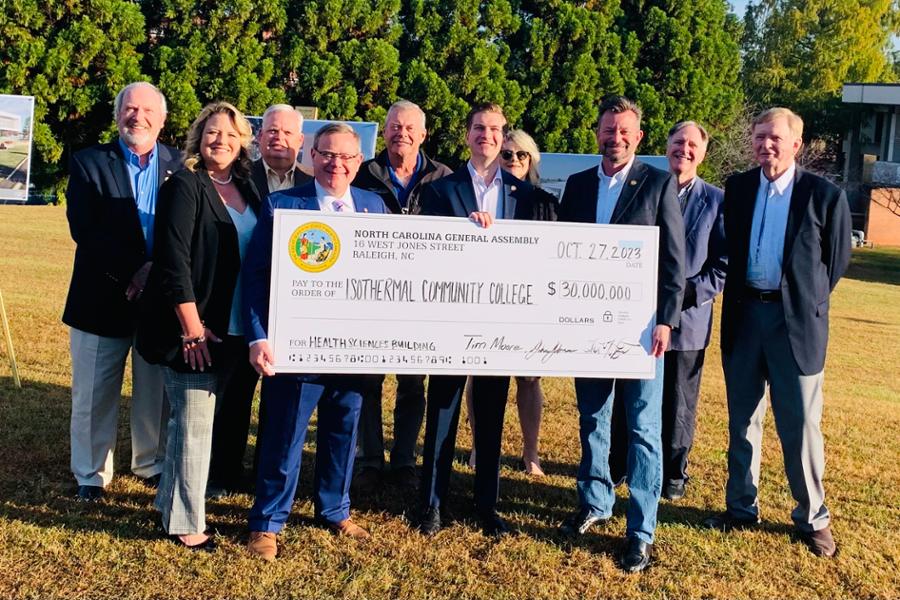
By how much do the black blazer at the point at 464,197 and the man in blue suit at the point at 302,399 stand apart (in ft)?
0.98

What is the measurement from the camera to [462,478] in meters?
5.91

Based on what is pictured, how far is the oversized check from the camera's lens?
14.3 feet

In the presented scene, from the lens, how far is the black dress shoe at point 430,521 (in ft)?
15.8

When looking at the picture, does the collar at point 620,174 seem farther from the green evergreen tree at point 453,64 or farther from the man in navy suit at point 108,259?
the green evergreen tree at point 453,64

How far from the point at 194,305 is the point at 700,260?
313 cm

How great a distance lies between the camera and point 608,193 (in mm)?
4746

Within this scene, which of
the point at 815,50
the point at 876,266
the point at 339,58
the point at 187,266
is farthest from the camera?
the point at 815,50

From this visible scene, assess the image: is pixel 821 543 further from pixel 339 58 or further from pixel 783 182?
pixel 339 58

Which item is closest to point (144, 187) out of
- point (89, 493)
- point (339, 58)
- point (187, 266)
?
point (187, 266)

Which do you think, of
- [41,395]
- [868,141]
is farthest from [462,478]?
[868,141]

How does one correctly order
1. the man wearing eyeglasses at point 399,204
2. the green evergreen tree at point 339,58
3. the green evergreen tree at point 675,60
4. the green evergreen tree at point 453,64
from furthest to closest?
the green evergreen tree at point 675,60, the green evergreen tree at point 453,64, the green evergreen tree at point 339,58, the man wearing eyeglasses at point 399,204

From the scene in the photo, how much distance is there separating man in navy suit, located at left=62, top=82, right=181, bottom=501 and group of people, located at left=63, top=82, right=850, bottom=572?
1cm

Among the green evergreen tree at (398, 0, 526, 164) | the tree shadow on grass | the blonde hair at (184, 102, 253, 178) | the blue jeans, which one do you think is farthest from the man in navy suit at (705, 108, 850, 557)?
the tree shadow on grass

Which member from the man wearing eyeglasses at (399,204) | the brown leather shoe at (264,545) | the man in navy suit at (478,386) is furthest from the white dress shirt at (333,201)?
the brown leather shoe at (264,545)
